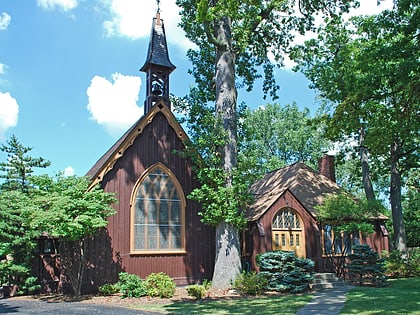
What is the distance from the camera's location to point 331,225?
2020 cm

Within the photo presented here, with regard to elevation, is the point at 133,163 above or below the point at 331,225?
above

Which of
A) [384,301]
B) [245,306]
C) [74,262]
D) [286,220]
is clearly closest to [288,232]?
[286,220]

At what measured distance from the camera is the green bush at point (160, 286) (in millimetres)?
14297

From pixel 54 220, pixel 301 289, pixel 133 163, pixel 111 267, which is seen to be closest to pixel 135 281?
pixel 111 267

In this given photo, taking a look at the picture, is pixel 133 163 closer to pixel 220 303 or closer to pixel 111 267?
pixel 111 267

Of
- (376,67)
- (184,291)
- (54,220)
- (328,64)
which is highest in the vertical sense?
(328,64)

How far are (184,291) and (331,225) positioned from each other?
817 centimetres

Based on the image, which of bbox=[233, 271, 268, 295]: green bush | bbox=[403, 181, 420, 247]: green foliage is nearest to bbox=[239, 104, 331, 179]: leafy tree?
bbox=[403, 181, 420, 247]: green foliage

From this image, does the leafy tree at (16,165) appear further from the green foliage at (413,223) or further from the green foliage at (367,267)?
the green foliage at (413,223)

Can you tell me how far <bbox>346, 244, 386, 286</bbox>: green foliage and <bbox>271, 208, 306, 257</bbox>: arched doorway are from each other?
7.96 feet

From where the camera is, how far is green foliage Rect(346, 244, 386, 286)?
54.4 ft

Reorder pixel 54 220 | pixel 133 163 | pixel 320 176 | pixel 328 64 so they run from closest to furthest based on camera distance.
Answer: pixel 54 220, pixel 133 163, pixel 320 176, pixel 328 64

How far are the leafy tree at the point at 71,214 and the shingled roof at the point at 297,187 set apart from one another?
23.2 feet

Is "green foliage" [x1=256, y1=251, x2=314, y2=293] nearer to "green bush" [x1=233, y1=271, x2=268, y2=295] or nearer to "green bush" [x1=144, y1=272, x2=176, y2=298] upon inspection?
"green bush" [x1=233, y1=271, x2=268, y2=295]
